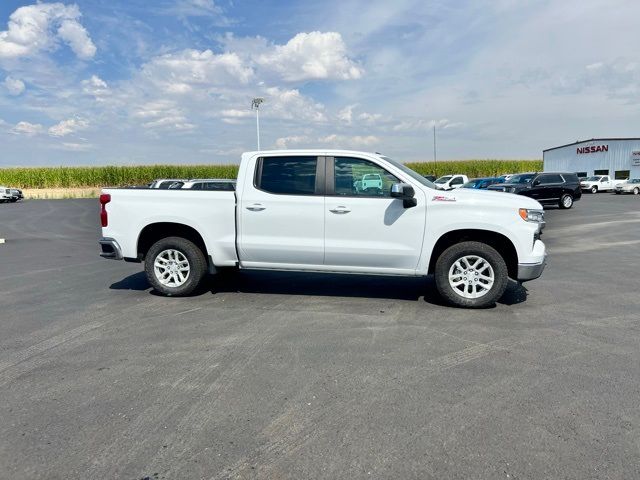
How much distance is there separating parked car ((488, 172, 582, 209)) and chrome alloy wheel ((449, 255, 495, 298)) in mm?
18206

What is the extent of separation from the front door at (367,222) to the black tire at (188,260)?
177cm

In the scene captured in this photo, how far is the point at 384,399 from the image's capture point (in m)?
3.39

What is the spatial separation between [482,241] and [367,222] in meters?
1.50

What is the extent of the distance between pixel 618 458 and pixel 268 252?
4.30 m

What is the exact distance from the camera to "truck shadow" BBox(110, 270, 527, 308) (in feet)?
20.9

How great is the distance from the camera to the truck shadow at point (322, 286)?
251 inches

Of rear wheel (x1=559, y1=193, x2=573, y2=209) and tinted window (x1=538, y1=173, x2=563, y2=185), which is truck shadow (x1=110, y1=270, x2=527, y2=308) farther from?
rear wheel (x1=559, y1=193, x2=573, y2=209)

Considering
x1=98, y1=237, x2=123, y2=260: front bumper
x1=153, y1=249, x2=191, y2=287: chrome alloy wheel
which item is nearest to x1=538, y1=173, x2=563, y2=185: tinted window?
x1=153, y1=249, x2=191, y2=287: chrome alloy wheel

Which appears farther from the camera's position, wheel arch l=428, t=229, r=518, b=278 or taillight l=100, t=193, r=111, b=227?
taillight l=100, t=193, r=111, b=227

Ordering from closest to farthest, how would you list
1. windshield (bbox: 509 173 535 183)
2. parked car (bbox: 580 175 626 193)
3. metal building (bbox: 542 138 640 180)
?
windshield (bbox: 509 173 535 183) → parked car (bbox: 580 175 626 193) → metal building (bbox: 542 138 640 180)

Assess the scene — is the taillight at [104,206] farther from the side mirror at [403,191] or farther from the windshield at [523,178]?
the windshield at [523,178]

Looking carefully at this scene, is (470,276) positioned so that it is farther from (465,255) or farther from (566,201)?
(566,201)

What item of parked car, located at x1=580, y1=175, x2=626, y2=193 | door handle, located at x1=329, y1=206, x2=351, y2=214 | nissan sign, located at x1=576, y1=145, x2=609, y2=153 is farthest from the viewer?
nissan sign, located at x1=576, y1=145, x2=609, y2=153

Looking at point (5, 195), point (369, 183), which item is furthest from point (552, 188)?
point (5, 195)
